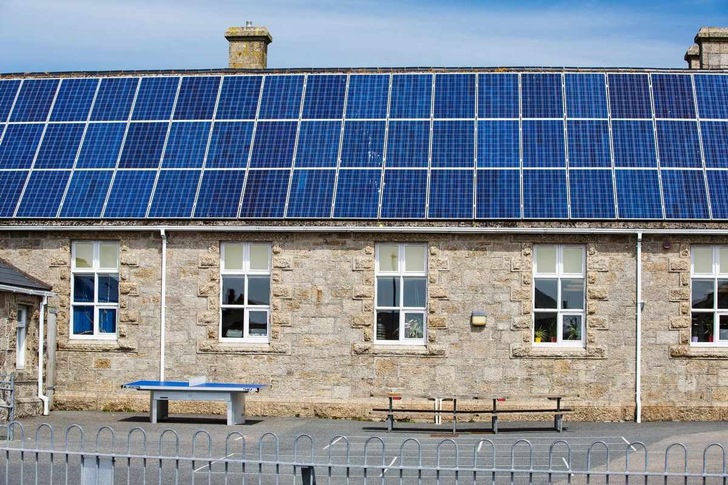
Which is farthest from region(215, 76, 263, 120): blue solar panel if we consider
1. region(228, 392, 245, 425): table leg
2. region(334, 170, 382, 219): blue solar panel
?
region(228, 392, 245, 425): table leg

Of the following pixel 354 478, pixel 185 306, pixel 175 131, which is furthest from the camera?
pixel 175 131

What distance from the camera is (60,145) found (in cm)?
2502

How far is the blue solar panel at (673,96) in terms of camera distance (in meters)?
24.4

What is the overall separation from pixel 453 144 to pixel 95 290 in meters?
7.90

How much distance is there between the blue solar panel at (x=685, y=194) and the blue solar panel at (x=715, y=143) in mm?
475

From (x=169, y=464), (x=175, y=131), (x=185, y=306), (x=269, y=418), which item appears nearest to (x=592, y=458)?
(x=169, y=464)

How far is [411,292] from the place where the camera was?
892 inches

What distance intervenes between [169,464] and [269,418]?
6.18 meters

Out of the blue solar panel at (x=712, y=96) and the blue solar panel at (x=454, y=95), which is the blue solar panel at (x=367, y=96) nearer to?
the blue solar panel at (x=454, y=95)

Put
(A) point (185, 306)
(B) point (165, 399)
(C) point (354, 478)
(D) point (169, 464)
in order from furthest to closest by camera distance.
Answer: (A) point (185, 306), (B) point (165, 399), (D) point (169, 464), (C) point (354, 478)

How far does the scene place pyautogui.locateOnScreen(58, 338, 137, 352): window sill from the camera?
2294 centimetres

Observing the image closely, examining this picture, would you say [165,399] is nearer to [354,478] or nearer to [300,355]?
[300,355]

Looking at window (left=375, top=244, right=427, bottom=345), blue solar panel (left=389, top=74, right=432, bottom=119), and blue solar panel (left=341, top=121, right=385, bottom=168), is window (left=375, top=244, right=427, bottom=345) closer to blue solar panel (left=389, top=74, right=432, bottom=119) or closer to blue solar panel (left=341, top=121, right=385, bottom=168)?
blue solar panel (left=341, top=121, right=385, bottom=168)

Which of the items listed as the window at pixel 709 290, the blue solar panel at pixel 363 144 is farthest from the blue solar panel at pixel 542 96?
the window at pixel 709 290
